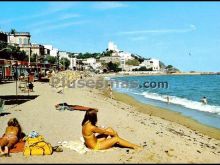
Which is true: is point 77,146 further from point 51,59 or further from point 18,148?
point 51,59

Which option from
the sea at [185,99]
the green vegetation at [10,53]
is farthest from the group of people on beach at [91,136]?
the green vegetation at [10,53]

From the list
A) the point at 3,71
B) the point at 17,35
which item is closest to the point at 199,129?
the point at 3,71

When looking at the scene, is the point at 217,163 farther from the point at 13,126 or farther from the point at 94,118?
the point at 13,126

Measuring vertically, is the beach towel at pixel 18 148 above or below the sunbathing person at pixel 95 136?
below

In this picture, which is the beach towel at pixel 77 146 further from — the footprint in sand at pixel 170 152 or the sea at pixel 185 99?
the sea at pixel 185 99

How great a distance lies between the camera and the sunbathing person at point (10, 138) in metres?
9.78

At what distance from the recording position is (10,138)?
1002 centimetres

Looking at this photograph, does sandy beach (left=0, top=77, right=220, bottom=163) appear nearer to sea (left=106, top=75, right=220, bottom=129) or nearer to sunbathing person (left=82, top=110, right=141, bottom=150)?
sunbathing person (left=82, top=110, right=141, bottom=150)

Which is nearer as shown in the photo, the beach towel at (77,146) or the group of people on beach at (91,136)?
the group of people on beach at (91,136)

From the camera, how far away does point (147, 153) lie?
9.98m

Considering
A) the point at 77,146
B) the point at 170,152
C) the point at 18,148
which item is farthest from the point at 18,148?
the point at 170,152

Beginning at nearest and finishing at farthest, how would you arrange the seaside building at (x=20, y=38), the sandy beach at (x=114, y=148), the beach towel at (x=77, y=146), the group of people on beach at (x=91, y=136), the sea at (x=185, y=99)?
the sandy beach at (x=114, y=148)
the group of people on beach at (x=91, y=136)
the beach towel at (x=77, y=146)
the sea at (x=185, y=99)
the seaside building at (x=20, y=38)

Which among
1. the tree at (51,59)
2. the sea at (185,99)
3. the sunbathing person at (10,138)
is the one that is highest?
the tree at (51,59)

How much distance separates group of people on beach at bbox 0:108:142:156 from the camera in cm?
991
